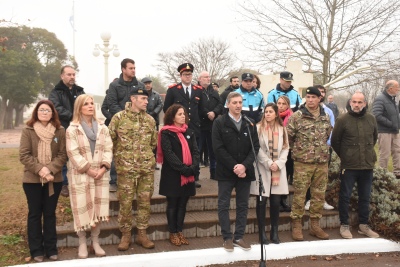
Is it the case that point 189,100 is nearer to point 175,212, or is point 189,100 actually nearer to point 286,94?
point 286,94

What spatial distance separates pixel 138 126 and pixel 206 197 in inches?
68.9

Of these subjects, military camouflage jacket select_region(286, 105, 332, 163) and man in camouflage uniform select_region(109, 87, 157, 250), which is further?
military camouflage jacket select_region(286, 105, 332, 163)

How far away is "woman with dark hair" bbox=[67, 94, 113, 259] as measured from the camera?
4379mm

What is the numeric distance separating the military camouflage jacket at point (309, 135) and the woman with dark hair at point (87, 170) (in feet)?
8.39

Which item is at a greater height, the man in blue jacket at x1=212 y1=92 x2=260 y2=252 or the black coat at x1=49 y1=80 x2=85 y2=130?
the black coat at x1=49 y1=80 x2=85 y2=130

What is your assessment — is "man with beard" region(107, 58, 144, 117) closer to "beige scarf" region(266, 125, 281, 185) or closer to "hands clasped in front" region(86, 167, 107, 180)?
"hands clasped in front" region(86, 167, 107, 180)

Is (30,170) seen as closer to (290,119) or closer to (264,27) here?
(290,119)

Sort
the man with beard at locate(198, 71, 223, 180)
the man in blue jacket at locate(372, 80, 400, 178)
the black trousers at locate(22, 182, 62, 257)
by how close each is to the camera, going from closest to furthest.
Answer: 1. the black trousers at locate(22, 182, 62, 257)
2. the man with beard at locate(198, 71, 223, 180)
3. the man in blue jacket at locate(372, 80, 400, 178)

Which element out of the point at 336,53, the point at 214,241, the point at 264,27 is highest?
the point at 264,27

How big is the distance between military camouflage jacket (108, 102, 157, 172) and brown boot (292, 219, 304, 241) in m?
2.23

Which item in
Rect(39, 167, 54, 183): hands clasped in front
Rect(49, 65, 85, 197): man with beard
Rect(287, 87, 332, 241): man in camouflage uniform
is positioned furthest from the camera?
Rect(49, 65, 85, 197): man with beard

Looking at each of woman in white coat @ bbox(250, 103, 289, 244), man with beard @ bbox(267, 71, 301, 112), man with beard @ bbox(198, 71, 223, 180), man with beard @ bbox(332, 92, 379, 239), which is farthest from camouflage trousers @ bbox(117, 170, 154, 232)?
man with beard @ bbox(332, 92, 379, 239)

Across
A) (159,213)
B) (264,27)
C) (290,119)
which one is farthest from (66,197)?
(264,27)

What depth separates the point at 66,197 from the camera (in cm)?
592
